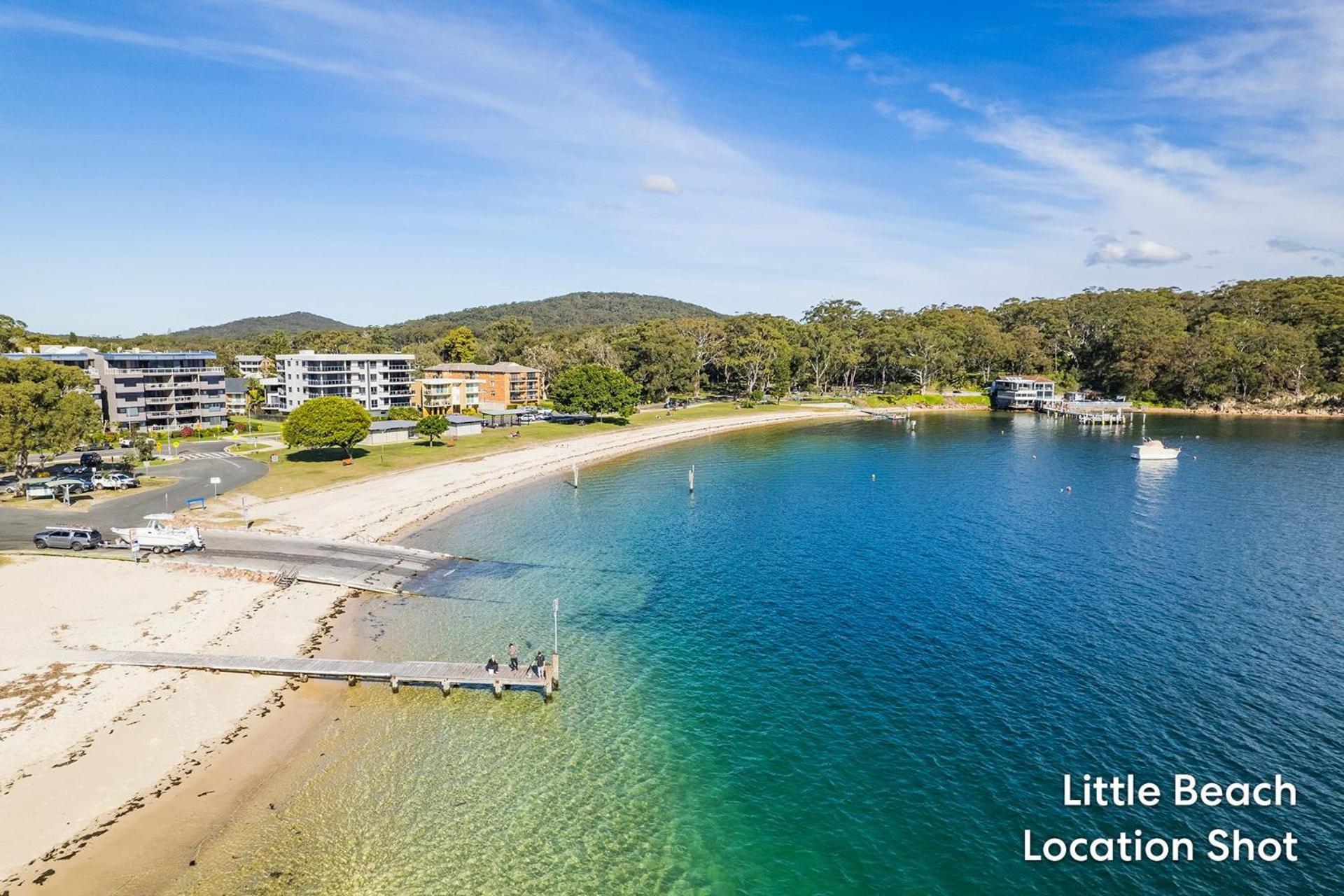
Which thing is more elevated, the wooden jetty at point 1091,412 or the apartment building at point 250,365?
the apartment building at point 250,365

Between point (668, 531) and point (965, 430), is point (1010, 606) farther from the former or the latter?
point (965, 430)

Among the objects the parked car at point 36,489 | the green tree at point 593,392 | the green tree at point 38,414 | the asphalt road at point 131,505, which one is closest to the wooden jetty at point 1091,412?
the green tree at point 593,392

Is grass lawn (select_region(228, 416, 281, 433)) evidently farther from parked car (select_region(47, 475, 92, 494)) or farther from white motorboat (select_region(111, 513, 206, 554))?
white motorboat (select_region(111, 513, 206, 554))

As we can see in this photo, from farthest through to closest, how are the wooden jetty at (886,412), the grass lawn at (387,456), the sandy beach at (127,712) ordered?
1. the wooden jetty at (886,412)
2. the grass lawn at (387,456)
3. the sandy beach at (127,712)

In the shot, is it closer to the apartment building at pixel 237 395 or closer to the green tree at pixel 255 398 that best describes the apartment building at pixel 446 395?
the green tree at pixel 255 398

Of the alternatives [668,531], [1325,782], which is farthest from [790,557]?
[1325,782]

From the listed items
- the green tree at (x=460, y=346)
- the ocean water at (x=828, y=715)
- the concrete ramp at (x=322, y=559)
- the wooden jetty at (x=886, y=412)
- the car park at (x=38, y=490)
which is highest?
the green tree at (x=460, y=346)

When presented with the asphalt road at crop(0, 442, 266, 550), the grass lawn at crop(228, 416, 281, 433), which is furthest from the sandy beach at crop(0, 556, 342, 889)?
the grass lawn at crop(228, 416, 281, 433)

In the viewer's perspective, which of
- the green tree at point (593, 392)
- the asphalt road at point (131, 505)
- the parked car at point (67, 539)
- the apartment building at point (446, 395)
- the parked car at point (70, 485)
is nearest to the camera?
the parked car at point (67, 539)
